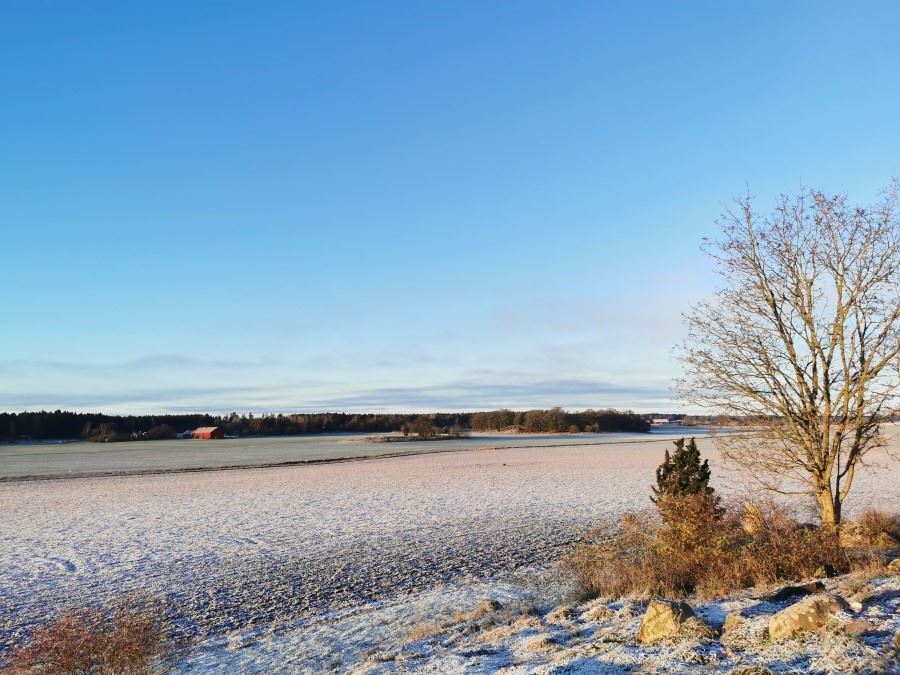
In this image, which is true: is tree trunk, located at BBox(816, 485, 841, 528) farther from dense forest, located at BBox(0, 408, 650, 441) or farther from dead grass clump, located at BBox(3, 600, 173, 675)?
dense forest, located at BBox(0, 408, 650, 441)

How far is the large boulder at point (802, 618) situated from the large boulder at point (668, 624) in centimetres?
57

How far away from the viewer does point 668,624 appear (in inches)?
252

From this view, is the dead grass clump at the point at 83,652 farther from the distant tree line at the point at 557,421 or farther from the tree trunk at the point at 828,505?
the distant tree line at the point at 557,421

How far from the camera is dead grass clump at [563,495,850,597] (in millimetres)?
9609

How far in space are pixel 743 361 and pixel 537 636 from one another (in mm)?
7287

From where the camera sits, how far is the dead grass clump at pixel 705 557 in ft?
31.5

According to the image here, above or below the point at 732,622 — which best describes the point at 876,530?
below

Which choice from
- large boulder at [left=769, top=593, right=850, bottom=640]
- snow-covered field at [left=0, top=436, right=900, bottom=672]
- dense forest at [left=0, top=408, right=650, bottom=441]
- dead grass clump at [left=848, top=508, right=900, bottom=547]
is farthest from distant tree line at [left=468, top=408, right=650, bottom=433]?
large boulder at [left=769, top=593, right=850, bottom=640]

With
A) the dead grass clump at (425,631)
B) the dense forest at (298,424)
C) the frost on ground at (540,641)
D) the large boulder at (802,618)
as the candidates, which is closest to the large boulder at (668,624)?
the frost on ground at (540,641)

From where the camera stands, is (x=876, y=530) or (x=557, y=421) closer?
(x=876, y=530)

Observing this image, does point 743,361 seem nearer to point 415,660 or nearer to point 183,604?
point 415,660

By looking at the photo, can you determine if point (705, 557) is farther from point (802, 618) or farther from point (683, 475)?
point (802, 618)

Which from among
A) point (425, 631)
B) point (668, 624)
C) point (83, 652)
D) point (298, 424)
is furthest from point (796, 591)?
point (298, 424)

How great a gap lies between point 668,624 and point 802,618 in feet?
3.74
